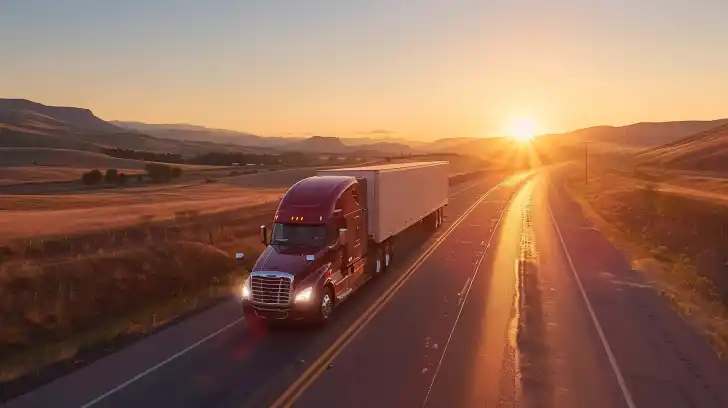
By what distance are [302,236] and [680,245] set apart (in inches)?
787

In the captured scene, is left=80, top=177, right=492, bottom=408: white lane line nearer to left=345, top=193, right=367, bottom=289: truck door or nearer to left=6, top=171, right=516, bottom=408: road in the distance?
left=6, top=171, right=516, bottom=408: road in the distance

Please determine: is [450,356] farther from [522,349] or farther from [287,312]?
[287,312]

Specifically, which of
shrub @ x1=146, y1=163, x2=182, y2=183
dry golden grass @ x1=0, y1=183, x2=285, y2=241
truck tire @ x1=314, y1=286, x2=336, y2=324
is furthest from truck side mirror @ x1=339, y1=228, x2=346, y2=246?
shrub @ x1=146, y1=163, x2=182, y2=183

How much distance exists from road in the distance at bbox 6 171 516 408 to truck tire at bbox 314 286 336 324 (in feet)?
0.86

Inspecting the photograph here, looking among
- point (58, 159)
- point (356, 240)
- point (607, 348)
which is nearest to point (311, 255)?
point (356, 240)

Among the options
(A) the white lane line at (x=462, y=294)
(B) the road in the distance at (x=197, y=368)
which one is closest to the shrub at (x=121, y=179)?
(A) the white lane line at (x=462, y=294)

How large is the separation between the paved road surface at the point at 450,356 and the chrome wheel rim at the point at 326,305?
34 centimetres

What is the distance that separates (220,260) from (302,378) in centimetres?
1245

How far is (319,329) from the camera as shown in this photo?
14469 mm

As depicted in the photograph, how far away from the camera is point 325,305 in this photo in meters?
14.8

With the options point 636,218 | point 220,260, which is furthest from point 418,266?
point 636,218

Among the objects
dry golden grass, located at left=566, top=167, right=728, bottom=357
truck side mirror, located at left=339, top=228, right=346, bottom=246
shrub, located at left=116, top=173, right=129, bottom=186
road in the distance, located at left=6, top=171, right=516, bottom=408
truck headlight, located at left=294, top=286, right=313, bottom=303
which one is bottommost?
dry golden grass, located at left=566, top=167, right=728, bottom=357

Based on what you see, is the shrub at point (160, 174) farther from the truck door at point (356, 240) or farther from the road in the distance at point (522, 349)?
the truck door at point (356, 240)

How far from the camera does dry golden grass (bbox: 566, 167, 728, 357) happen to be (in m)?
16.5
